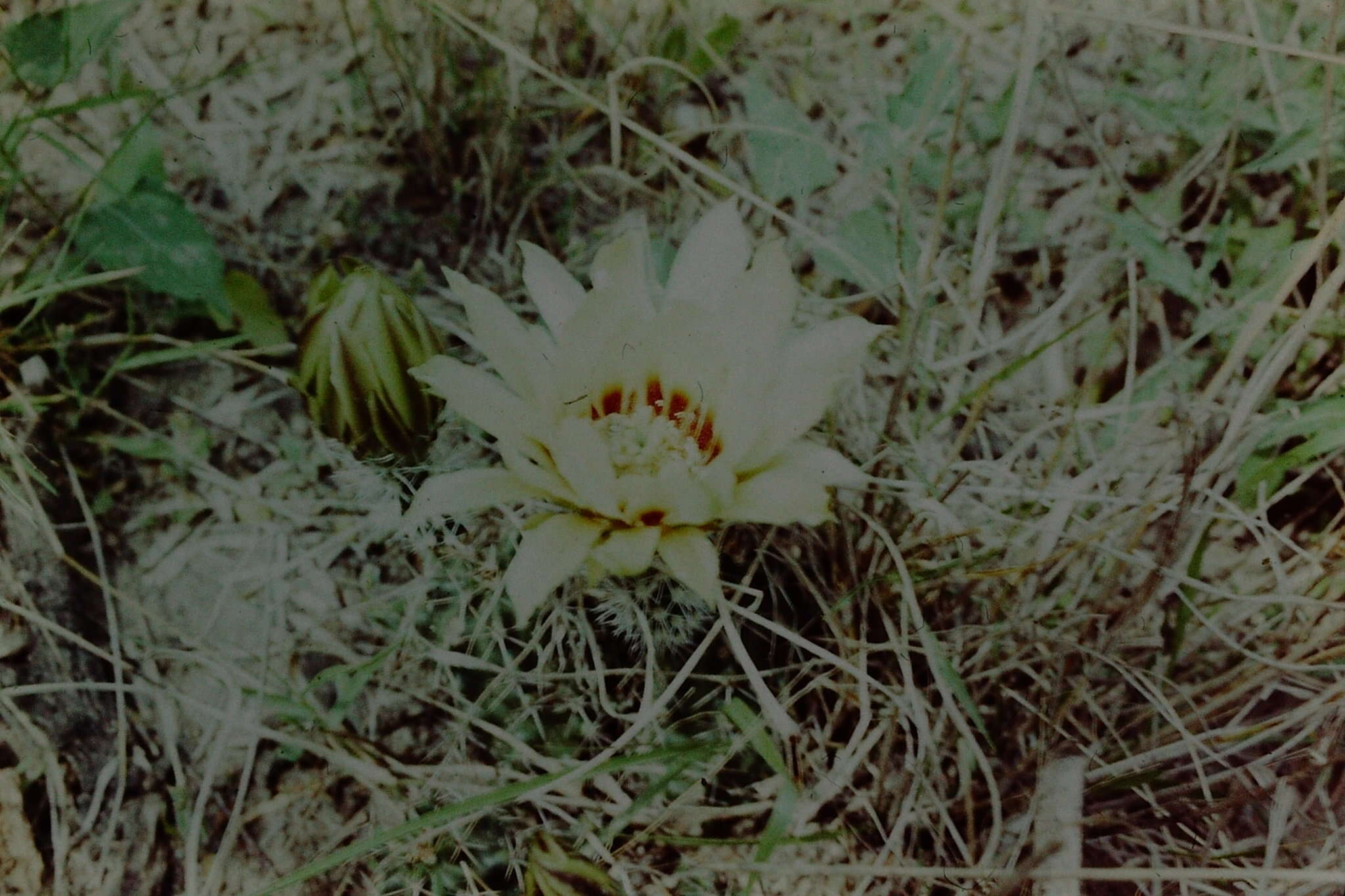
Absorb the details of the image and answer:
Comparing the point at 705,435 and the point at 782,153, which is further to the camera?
the point at 782,153

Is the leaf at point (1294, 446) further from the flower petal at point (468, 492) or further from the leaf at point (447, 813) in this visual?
the flower petal at point (468, 492)

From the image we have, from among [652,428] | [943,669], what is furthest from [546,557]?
[943,669]

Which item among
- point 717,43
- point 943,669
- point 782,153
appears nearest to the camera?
point 943,669

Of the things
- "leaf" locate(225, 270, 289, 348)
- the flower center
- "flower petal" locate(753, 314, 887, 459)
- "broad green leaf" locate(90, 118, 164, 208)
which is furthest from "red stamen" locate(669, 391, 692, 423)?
"broad green leaf" locate(90, 118, 164, 208)

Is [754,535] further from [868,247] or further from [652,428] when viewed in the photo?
[868,247]

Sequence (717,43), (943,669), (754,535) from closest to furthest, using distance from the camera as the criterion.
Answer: (943,669)
(754,535)
(717,43)

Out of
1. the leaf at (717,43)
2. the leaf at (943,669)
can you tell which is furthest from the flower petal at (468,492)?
the leaf at (717,43)

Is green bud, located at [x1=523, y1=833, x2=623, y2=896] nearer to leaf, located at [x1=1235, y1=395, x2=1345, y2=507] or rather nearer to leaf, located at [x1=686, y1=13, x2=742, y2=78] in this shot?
leaf, located at [x1=1235, y1=395, x2=1345, y2=507]

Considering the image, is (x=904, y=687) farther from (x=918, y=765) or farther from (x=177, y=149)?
(x=177, y=149)
